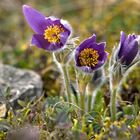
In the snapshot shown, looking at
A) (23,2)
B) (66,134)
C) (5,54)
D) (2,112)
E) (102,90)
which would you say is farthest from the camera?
(23,2)

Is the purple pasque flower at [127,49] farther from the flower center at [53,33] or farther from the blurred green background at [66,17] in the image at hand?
the blurred green background at [66,17]


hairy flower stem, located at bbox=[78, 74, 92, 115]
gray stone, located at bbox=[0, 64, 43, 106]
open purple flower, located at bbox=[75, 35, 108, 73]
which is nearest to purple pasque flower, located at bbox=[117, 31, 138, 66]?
open purple flower, located at bbox=[75, 35, 108, 73]

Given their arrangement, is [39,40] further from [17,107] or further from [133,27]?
[133,27]

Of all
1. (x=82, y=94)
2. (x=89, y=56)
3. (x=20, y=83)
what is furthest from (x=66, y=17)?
(x=89, y=56)

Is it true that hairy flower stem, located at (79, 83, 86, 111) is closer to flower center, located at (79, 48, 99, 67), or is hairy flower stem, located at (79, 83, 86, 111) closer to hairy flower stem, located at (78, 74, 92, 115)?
hairy flower stem, located at (78, 74, 92, 115)

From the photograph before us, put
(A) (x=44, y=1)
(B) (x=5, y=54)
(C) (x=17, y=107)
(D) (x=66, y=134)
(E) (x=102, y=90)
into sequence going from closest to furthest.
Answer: (D) (x=66, y=134) → (C) (x=17, y=107) → (E) (x=102, y=90) → (B) (x=5, y=54) → (A) (x=44, y=1)

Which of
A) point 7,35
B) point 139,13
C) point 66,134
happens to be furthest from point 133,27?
point 66,134
